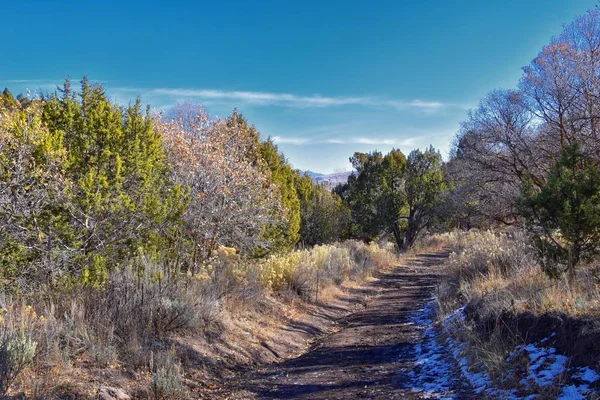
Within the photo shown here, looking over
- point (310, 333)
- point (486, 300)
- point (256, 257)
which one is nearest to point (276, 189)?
point (256, 257)

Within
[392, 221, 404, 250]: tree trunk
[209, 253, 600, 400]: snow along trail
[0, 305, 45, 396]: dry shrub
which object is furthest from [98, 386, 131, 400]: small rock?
[392, 221, 404, 250]: tree trunk

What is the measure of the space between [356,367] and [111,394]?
10.6ft

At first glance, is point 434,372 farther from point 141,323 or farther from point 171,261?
point 171,261

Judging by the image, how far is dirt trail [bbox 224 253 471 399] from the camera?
5.19 meters

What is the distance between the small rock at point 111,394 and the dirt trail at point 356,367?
1.25 meters

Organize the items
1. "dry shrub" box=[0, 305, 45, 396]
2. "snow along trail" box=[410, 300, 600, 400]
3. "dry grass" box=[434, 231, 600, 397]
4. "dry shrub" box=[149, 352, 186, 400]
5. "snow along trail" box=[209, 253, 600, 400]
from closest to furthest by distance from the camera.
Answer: "snow along trail" box=[410, 300, 600, 400]
"dry shrub" box=[0, 305, 45, 396]
"snow along trail" box=[209, 253, 600, 400]
"dry shrub" box=[149, 352, 186, 400]
"dry grass" box=[434, 231, 600, 397]

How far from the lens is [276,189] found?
13172 mm

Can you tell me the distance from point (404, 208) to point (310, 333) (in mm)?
19255

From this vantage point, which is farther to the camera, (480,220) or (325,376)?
(480,220)

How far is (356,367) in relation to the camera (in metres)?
6.16

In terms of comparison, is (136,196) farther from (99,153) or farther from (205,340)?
(205,340)

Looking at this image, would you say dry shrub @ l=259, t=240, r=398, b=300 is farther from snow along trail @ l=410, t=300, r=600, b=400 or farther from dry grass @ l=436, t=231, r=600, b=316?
snow along trail @ l=410, t=300, r=600, b=400

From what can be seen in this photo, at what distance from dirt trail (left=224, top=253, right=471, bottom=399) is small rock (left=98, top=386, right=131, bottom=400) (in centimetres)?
125

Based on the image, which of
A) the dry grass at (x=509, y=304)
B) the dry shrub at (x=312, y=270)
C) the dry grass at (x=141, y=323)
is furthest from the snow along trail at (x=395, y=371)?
the dry shrub at (x=312, y=270)
